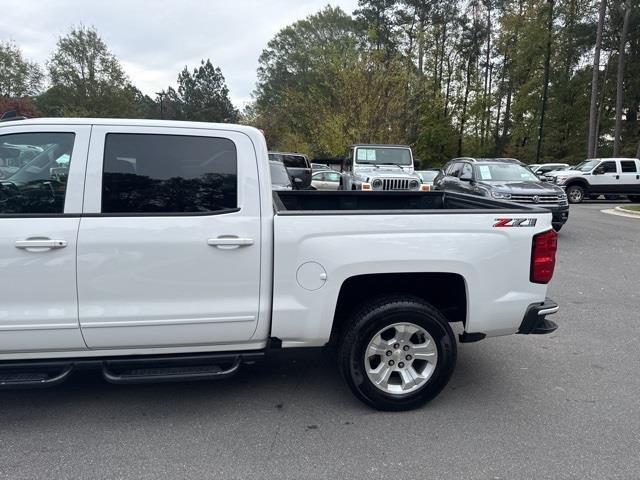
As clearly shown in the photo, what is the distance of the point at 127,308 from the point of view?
9.41 feet

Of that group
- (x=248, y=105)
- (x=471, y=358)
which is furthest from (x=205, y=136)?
(x=248, y=105)

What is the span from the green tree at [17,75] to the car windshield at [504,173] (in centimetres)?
5116

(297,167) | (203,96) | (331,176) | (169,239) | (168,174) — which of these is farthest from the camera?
(203,96)

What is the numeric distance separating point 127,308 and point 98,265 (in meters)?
0.31

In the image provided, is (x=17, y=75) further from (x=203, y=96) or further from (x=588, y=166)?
(x=588, y=166)

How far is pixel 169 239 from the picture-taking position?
2836 millimetres

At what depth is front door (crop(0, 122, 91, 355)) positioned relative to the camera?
8.93ft

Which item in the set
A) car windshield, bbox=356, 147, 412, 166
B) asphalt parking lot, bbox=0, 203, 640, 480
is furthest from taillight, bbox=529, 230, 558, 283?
car windshield, bbox=356, 147, 412, 166

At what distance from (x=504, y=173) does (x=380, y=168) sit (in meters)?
3.89

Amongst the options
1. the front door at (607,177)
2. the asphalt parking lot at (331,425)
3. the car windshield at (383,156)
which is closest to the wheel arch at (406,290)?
the asphalt parking lot at (331,425)

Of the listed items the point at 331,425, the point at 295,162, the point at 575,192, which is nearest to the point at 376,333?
the point at 331,425

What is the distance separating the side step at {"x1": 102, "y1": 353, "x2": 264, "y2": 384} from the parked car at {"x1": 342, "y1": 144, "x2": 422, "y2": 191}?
10.4m

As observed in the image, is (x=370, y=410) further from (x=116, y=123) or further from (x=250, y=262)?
(x=116, y=123)

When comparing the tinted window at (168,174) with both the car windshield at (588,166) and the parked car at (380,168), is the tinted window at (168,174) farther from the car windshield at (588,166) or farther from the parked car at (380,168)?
the car windshield at (588,166)
